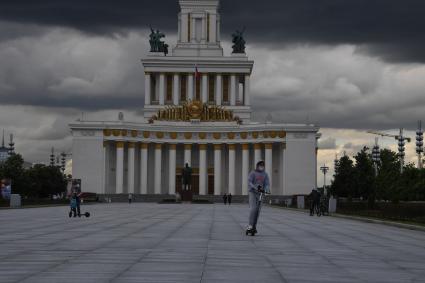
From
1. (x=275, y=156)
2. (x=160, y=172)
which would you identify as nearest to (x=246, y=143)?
(x=275, y=156)

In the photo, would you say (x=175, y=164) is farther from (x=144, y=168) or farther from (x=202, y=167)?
(x=144, y=168)

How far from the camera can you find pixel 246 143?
13438 cm

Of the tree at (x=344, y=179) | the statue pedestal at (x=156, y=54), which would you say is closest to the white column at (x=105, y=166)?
the statue pedestal at (x=156, y=54)

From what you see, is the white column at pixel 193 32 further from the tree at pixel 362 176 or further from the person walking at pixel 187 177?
the tree at pixel 362 176

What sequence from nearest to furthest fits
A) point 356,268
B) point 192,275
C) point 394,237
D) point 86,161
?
point 192,275
point 356,268
point 394,237
point 86,161

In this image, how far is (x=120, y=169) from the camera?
427 ft

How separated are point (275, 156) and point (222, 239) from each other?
4469 inches

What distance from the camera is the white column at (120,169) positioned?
5103 inches

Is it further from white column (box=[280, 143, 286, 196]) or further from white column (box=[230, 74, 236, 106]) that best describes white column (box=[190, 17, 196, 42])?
white column (box=[280, 143, 286, 196])

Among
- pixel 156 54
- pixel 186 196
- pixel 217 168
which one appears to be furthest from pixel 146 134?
pixel 186 196

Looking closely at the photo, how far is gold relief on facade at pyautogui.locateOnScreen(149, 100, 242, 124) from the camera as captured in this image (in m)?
138

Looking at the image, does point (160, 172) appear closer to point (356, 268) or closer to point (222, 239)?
point (222, 239)

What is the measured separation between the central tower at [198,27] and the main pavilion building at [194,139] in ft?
1.23

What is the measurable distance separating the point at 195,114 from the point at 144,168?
13.0 m
